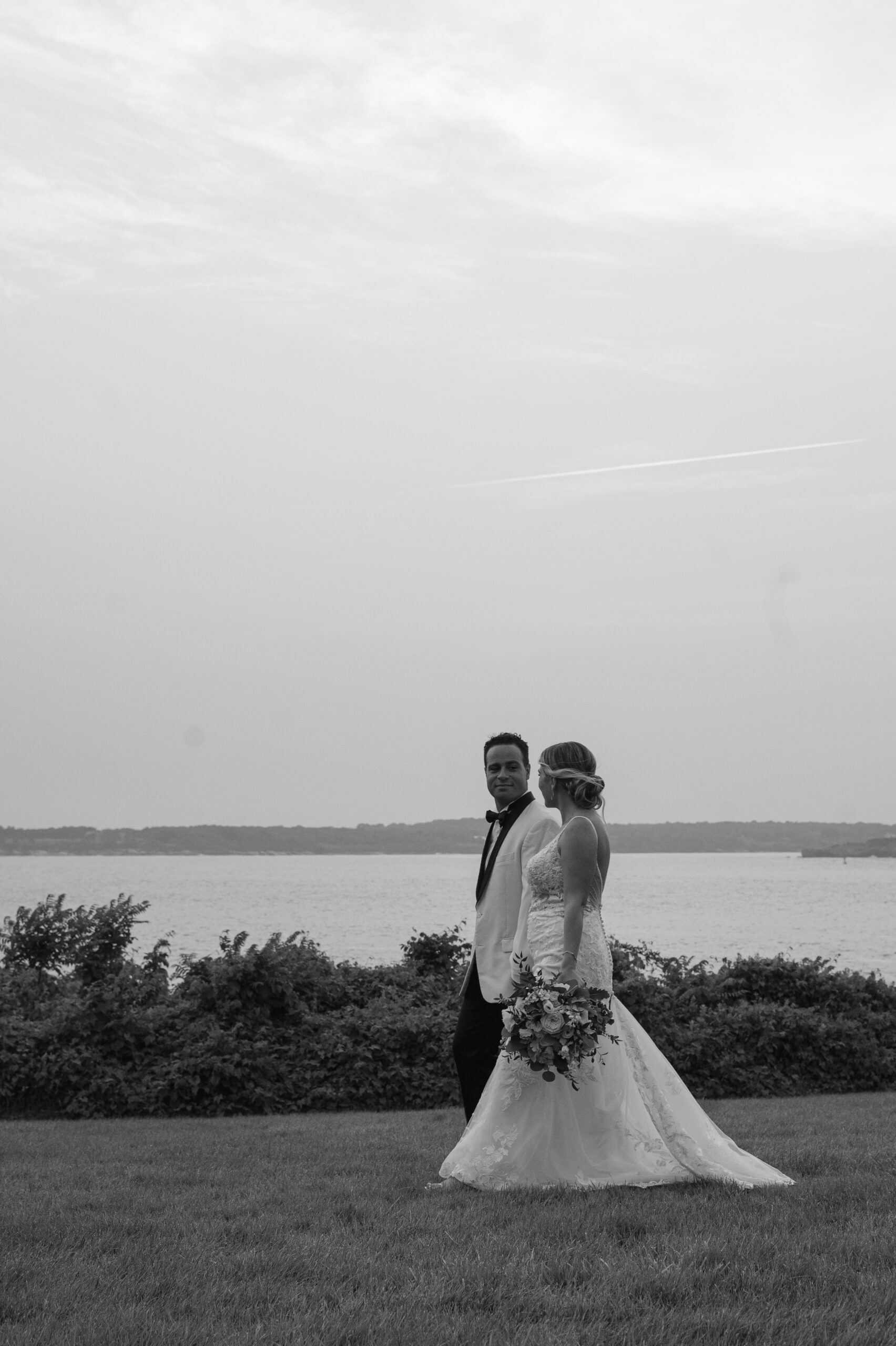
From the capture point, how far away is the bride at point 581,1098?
265 inches

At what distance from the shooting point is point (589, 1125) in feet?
22.5

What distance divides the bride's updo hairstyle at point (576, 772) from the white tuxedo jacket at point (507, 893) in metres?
0.42

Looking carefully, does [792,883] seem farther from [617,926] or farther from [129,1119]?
[129,1119]

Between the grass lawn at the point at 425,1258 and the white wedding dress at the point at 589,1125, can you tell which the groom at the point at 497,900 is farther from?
the grass lawn at the point at 425,1258

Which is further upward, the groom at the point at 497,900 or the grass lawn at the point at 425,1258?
the groom at the point at 497,900

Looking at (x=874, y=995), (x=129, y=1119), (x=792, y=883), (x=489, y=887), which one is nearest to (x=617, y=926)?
(x=874, y=995)

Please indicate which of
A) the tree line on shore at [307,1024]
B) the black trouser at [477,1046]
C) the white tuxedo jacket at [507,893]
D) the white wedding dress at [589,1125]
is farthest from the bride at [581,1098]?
the tree line on shore at [307,1024]

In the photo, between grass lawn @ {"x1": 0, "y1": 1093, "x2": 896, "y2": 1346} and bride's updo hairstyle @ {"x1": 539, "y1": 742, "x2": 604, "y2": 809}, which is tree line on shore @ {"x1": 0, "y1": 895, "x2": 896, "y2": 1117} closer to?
grass lawn @ {"x1": 0, "y1": 1093, "x2": 896, "y2": 1346}

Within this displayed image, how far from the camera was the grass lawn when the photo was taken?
14.2 feet

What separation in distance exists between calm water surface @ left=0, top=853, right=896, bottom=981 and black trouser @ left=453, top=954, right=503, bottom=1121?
7.20 m

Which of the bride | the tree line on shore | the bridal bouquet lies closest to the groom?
the bride

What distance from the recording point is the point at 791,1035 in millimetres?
14164

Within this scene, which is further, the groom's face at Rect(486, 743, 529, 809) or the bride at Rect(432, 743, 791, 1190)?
the groom's face at Rect(486, 743, 529, 809)

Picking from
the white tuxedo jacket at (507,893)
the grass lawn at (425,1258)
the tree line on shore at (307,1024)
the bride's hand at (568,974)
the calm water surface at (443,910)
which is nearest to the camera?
the grass lawn at (425,1258)
